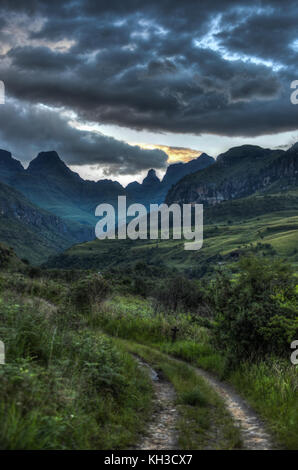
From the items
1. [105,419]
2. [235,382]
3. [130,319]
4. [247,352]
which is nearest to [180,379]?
[235,382]

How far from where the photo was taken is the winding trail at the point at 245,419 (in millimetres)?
7316

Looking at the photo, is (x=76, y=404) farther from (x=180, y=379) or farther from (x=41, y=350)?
(x=180, y=379)

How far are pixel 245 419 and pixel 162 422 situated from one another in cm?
208

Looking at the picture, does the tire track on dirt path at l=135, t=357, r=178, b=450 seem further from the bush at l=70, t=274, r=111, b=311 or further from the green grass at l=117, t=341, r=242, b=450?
the bush at l=70, t=274, r=111, b=311

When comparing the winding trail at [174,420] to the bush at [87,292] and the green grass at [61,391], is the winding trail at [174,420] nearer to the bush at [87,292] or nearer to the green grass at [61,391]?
the green grass at [61,391]

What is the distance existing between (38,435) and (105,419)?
8.06ft

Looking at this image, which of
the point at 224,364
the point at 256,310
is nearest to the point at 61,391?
the point at 224,364

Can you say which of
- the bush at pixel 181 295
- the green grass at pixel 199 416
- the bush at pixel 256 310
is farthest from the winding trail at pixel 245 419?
the bush at pixel 181 295

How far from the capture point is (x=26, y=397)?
5527mm

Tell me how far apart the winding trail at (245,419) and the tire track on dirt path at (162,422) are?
55.7 inches

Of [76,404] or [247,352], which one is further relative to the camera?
[247,352]

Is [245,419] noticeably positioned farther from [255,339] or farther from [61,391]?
[61,391]

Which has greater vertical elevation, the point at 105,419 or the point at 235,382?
the point at 105,419
